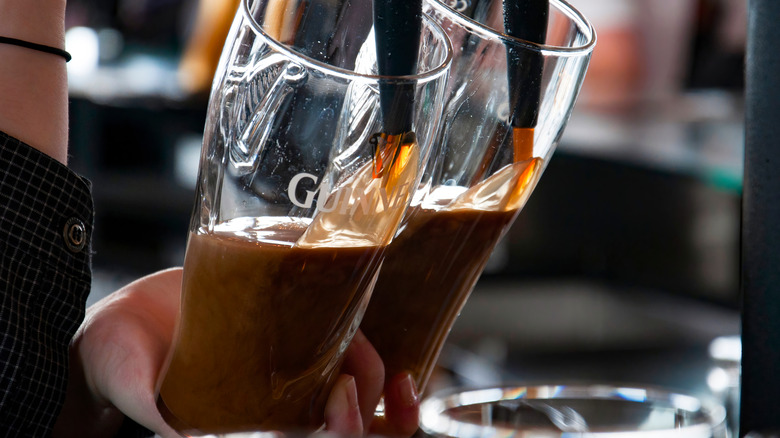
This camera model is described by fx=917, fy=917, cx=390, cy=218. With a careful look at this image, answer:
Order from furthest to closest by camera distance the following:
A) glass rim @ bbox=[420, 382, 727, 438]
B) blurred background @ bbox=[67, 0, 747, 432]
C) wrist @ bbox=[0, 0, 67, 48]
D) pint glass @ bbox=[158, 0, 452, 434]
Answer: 1. blurred background @ bbox=[67, 0, 747, 432]
2. wrist @ bbox=[0, 0, 67, 48]
3. pint glass @ bbox=[158, 0, 452, 434]
4. glass rim @ bbox=[420, 382, 727, 438]

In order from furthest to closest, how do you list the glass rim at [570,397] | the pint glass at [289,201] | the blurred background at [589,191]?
1. the blurred background at [589,191]
2. the pint glass at [289,201]
3. the glass rim at [570,397]

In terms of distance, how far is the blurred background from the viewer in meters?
2.05

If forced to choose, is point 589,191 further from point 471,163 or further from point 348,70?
point 348,70

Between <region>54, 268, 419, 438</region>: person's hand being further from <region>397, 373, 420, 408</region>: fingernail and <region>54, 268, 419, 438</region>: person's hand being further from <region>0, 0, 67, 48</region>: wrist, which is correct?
<region>0, 0, 67, 48</region>: wrist

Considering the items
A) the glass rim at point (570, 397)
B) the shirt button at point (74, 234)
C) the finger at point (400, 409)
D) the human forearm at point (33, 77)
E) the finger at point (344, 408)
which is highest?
the human forearm at point (33, 77)

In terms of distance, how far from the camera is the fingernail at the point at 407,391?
0.50m

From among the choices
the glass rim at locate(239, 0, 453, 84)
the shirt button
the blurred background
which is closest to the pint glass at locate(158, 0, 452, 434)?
the glass rim at locate(239, 0, 453, 84)

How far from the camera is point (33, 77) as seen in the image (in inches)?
19.6

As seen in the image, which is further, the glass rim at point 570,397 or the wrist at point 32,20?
the wrist at point 32,20

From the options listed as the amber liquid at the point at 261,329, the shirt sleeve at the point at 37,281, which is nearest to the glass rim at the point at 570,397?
the amber liquid at the point at 261,329

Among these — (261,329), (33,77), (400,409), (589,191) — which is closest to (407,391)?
(400,409)

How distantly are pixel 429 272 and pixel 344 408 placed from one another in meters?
0.09

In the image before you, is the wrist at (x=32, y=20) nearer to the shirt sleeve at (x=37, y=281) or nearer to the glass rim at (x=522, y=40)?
the shirt sleeve at (x=37, y=281)

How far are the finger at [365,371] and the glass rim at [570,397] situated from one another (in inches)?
5.1
